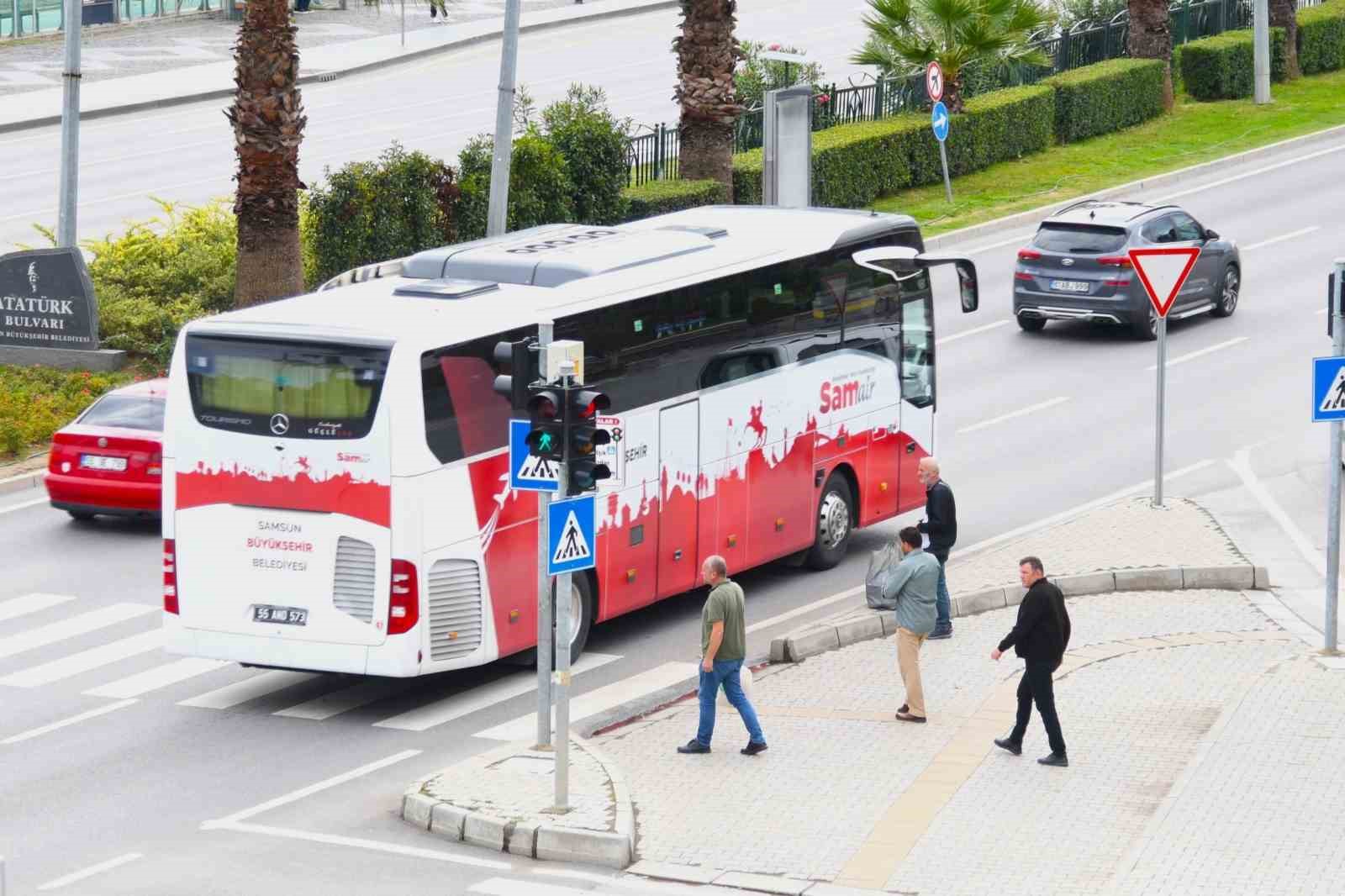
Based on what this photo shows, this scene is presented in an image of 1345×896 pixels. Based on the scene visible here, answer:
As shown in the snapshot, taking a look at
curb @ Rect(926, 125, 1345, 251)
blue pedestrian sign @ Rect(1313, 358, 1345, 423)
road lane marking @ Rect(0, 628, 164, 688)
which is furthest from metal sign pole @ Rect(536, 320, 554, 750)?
curb @ Rect(926, 125, 1345, 251)

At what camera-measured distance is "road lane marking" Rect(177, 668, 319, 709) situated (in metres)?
17.0

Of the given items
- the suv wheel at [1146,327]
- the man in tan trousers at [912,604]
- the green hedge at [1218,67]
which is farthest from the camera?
the green hedge at [1218,67]

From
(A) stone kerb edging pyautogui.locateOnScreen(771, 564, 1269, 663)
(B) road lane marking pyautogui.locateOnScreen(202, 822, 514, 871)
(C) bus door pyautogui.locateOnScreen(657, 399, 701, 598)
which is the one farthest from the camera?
(C) bus door pyautogui.locateOnScreen(657, 399, 701, 598)

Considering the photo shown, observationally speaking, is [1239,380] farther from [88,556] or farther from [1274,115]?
[1274,115]

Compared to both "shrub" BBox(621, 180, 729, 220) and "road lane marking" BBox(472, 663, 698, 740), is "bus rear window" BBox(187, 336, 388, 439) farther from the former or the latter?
"shrub" BBox(621, 180, 729, 220)

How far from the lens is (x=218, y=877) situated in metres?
12.9

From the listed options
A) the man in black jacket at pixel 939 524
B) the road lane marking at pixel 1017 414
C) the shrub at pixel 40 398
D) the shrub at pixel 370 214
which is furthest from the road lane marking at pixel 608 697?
the shrub at pixel 370 214

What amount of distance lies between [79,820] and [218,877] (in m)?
1.67

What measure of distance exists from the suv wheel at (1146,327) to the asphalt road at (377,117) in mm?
15854

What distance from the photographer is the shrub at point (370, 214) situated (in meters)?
29.6

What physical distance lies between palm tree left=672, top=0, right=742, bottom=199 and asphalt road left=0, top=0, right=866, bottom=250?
7875mm

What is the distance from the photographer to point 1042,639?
14648 millimetres

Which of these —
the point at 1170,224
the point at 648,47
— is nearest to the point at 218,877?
the point at 1170,224

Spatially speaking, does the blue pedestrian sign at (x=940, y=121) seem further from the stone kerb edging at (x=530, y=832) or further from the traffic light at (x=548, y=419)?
the stone kerb edging at (x=530, y=832)
